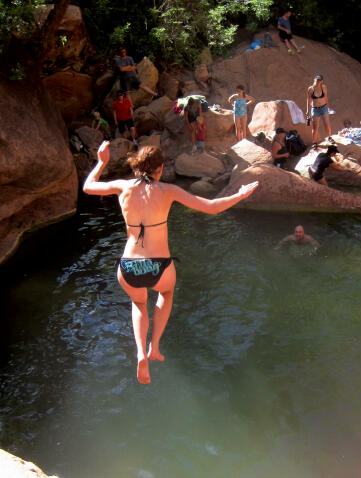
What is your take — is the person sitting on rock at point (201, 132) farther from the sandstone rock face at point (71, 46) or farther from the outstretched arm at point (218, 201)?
the outstretched arm at point (218, 201)

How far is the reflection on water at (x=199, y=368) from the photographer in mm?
4879

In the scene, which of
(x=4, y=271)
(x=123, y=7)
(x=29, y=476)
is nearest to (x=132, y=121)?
(x=123, y=7)

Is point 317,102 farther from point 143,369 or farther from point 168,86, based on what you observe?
point 143,369

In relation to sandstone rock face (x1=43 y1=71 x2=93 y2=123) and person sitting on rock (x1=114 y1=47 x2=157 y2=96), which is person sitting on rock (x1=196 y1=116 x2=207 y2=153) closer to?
person sitting on rock (x1=114 y1=47 x2=157 y2=96)

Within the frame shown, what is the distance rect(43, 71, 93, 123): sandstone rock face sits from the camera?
49.0 feet

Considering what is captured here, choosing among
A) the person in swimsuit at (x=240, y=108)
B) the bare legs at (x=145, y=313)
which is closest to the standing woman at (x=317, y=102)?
the person in swimsuit at (x=240, y=108)

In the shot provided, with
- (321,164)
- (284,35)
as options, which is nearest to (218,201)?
(321,164)

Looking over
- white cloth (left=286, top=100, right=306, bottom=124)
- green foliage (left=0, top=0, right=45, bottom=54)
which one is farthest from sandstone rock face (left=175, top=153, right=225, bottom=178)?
green foliage (left=0, top=0, right=45, bottom=54)

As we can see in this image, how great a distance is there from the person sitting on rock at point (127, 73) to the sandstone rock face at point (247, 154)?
3.31 meters

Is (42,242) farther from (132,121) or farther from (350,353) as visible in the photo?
(350,353)

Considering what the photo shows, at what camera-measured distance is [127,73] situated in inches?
574

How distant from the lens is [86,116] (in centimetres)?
1565

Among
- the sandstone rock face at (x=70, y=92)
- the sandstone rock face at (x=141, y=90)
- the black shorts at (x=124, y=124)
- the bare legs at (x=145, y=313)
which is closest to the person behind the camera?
the bare legs at (x=145, y=313)

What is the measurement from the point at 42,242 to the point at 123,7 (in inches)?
376
